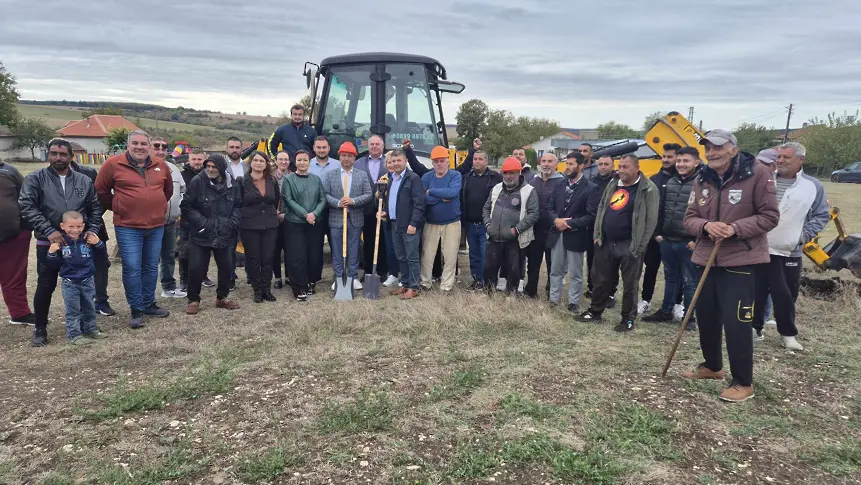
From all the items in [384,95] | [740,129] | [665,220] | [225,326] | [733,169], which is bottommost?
[225,326]

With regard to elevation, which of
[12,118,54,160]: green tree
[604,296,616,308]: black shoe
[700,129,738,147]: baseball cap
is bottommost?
[604,296,616,308]: black shoe

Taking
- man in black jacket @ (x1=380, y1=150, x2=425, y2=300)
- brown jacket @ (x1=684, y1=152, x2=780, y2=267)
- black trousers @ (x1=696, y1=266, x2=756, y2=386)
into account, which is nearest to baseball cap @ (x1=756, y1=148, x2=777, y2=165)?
brown jacket @ (x1=684, y1=152, x2=780, y2=267)

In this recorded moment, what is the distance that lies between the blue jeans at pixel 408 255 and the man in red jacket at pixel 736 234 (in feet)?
10.9

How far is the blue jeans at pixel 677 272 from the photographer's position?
5.17 meters

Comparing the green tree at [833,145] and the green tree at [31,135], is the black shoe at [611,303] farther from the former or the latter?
the green tree at [31,135]

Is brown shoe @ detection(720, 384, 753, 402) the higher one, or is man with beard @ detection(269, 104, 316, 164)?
man with beard @ detection(269, 104, 316, 164)

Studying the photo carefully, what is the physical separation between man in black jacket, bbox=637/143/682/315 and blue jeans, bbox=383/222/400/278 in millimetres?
2974

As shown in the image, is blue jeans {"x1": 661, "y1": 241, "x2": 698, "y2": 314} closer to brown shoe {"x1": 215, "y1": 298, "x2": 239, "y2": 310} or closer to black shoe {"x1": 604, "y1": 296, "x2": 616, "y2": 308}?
black shoe {"x1": 604, "y1": 296, "x2": 616, "y2": 308}

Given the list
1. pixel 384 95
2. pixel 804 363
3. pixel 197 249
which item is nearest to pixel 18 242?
pixel 197 249

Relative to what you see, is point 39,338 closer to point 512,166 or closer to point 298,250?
point 298,250

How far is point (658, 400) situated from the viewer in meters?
3.60

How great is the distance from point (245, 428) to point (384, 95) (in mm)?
5174

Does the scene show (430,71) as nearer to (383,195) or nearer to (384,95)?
(384,95)

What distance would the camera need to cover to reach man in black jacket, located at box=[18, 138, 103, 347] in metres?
4.48
